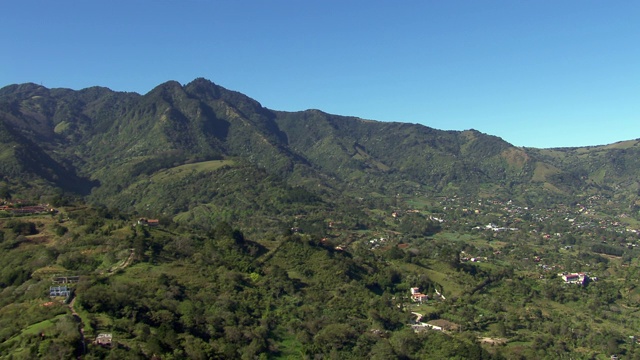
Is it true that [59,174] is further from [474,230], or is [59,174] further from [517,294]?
[517,294]

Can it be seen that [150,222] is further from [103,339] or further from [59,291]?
[103,339]

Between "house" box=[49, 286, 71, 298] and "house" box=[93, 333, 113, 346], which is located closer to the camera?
"house" box=[93, 333, 113, 346]

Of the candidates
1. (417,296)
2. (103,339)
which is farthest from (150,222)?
(103,339)

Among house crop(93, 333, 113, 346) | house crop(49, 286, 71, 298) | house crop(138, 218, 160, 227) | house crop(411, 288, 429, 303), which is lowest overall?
house crop(411, 288, 429, 303)

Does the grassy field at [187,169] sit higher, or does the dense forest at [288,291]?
the grassy field at [187,169]

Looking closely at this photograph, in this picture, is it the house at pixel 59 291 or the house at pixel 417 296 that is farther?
the house at pixel 417 296

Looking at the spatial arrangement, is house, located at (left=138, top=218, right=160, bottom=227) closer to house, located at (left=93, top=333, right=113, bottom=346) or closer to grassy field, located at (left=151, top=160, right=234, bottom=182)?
house, located at (left=93, top=333, right=113, bottom=346)

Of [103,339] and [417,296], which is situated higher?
[103,339]

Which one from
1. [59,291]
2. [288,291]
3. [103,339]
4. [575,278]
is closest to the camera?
[103,339]

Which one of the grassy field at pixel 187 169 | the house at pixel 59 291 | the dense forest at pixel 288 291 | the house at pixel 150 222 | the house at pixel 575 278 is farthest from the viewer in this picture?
the grassy field at pixel 187 169

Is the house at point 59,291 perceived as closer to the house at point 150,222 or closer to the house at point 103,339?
the house at point 103,339

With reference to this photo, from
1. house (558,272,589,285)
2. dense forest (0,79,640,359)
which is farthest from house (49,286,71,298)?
house (558,272,589,285)


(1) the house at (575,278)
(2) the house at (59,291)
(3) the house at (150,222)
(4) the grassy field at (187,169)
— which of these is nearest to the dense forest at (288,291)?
(2) the house at (59,291)
